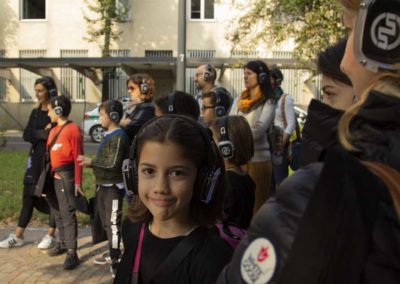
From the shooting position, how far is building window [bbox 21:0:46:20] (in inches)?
→ 1201

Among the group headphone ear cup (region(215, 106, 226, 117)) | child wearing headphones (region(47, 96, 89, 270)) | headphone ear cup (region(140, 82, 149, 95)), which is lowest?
child wearing headphones (region(47, 96, 89, 270))

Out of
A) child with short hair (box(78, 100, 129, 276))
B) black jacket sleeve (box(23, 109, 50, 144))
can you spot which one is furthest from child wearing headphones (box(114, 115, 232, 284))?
black jacket sleeve (box(23, 109, 50, 144))

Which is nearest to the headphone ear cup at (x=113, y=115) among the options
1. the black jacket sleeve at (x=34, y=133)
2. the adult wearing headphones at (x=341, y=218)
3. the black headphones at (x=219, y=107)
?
the black headphones at (x=219, y=107)

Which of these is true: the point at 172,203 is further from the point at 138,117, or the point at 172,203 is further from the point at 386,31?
the point at 138,117

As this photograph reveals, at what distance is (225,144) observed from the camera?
3549 mm

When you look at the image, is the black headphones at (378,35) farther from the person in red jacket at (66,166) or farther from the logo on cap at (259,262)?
the person in red jacket at (66,166)

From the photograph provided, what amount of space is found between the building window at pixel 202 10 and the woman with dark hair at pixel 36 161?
23940 millimetres

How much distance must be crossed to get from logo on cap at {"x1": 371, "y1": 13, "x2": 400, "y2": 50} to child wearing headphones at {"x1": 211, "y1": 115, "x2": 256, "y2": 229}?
1.99 metres

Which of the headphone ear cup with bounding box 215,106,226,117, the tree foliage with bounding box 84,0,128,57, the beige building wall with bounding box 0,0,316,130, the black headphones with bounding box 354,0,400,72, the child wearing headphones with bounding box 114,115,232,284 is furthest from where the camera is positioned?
the beige building wall with bounding box 0,0,316,130

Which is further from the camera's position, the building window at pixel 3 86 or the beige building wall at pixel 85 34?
the building window at pixel 3 86

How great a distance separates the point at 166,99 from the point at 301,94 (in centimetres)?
2571

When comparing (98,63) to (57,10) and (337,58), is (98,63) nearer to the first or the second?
(57,10)

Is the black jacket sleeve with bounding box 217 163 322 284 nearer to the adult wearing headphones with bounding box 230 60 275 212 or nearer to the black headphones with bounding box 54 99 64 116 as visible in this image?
the adult wearing headphones with bounding box 230 60 275 212

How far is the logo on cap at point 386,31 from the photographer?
1265mm
